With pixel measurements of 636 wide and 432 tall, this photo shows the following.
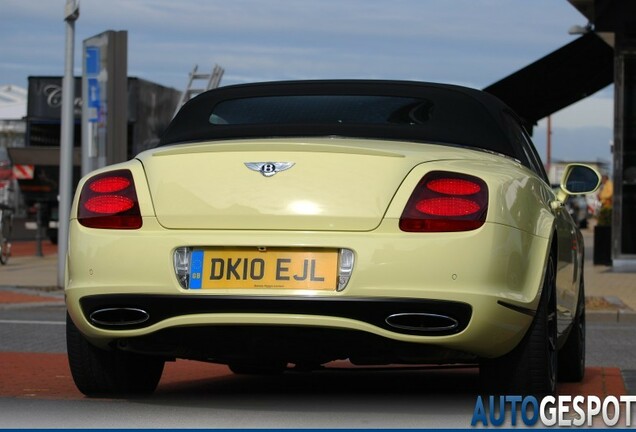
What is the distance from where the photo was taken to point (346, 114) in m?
6.95

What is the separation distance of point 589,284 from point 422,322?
14426mm

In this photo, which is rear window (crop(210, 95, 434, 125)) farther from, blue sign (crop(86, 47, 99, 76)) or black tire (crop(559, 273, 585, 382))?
blue sign (crop(86, 47, 99, 76))

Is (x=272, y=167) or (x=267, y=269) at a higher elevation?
(x=272, y=167)

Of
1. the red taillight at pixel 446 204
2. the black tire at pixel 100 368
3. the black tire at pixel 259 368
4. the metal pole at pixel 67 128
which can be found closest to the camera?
the red taillight at pixel 446 204

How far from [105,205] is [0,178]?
85.7 ft

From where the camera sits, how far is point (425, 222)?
225 inches

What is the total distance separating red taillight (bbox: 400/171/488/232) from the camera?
5727 mm

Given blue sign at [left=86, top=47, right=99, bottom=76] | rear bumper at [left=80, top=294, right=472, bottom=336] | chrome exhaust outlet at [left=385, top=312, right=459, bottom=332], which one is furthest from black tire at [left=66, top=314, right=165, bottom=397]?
blue sign at [left=86, top=47, right=99, bottom=76]

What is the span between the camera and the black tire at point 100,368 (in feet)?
21.0

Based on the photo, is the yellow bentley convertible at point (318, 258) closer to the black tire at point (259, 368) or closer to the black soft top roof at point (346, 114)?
the black soft top roof at point (346, 114)

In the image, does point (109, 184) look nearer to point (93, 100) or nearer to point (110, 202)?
point (110, 202)

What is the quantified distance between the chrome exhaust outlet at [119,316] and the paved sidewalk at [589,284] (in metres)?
9.29
